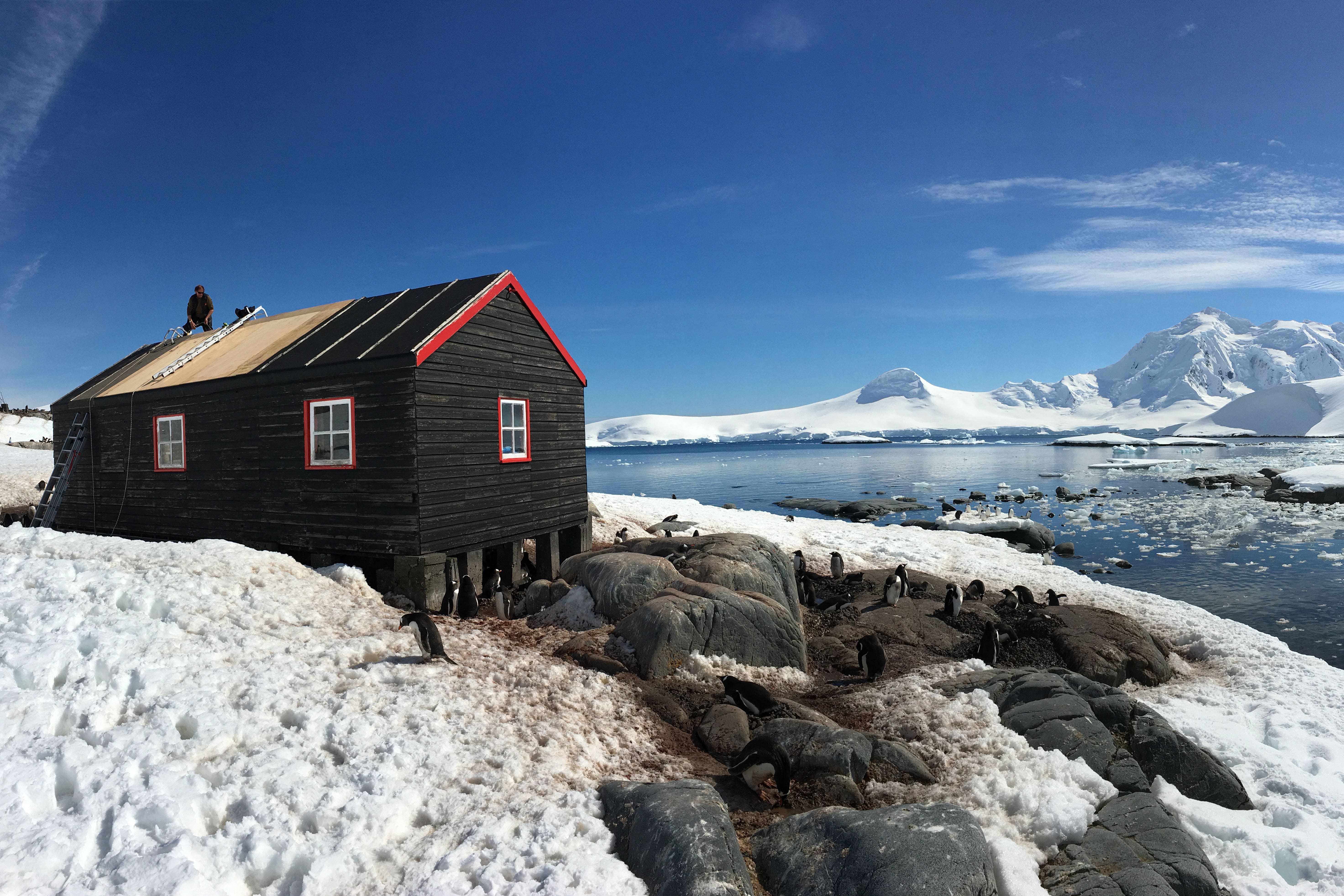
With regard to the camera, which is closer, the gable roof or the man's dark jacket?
the gable roof

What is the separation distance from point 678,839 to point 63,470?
67.6ft

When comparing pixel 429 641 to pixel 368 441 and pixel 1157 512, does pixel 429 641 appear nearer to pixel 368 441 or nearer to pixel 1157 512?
pixel 368 441

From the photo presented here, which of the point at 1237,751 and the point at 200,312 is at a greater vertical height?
the point at 200,312

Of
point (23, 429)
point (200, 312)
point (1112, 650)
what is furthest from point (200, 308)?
point (23, 429)

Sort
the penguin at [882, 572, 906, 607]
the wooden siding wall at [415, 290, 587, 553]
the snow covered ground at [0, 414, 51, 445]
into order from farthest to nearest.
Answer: the snow covered ground at [0, 414, 51, 445]
the penguin at [882, 572, 906, 607]
the wooden siding wall at [415, 290, 587, 553]

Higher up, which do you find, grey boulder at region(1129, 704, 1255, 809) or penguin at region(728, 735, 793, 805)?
penguin at region(728, 735, 793, 805)

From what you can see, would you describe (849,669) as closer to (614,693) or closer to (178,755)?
(614,693)

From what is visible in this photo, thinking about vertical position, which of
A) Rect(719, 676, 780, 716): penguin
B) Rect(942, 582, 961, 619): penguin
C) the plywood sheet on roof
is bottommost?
Rect(942, 582, 961, 619): penguin

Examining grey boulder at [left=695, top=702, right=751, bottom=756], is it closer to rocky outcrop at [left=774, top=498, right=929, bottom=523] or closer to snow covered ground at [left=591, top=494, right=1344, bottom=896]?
snow covered ground at [left=591, top=494, right=1344, bottom=896]

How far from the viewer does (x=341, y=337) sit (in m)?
14.4

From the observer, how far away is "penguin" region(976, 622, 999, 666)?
12273 mm

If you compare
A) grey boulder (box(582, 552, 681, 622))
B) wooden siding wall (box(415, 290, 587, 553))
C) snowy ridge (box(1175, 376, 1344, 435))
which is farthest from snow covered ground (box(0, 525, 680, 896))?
snowy ridge (box(1175, 376, 1344, 435))

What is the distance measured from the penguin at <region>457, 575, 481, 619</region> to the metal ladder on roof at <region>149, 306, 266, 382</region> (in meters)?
10.3

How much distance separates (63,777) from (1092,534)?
35.9m
